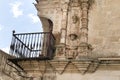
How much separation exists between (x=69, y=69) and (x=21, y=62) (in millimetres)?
1473

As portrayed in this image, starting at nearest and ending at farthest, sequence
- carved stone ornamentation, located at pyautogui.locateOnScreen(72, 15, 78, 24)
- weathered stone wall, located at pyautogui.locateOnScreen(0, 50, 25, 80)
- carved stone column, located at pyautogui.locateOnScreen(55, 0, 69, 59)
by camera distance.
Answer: carved stone column, located at pyautogui.locateOnScreen(55, 0, 69, 59)
carved stone ornamentation, located at pyautogui.locateOnScreen(72, 15, 78, 24)
weathered stone wall, located at pyautogui.locateOnScreen(0, 50, 25, 80)

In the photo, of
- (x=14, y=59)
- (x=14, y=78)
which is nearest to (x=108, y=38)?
(x=14, y=59)

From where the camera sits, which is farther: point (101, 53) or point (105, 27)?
point (105, 27)

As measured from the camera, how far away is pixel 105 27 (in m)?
9.93

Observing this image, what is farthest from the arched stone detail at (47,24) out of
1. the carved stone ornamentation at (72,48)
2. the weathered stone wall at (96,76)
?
the weathered stone wall at (96,76)

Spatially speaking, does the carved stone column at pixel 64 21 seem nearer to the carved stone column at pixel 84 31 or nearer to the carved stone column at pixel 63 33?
the carved stone column at pixel 63 33

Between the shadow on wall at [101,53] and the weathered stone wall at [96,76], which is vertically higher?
the shadow on wall at [101,53]

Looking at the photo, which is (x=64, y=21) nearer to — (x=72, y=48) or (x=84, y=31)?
(x=84, y=31)

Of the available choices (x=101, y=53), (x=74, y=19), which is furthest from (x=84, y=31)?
(x=101, y=53)

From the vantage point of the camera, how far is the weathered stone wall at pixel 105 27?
377 inches

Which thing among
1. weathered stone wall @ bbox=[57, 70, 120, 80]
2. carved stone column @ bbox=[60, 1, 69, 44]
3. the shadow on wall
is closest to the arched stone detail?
carved stone column @ bbox=[60, 1, 69, 44]

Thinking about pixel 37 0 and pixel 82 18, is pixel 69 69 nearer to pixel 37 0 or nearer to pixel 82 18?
pixel 82 18

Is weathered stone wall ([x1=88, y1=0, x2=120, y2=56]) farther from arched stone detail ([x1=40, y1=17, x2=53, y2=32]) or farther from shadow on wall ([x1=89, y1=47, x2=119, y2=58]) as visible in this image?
arched stone detail ([x1=40, y1=17, x2=53, y2=32])

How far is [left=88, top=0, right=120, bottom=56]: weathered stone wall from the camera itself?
9586 mm
